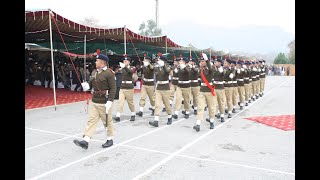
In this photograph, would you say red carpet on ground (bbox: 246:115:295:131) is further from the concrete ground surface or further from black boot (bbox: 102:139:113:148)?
black boot (bbox: 102:139:113:148)

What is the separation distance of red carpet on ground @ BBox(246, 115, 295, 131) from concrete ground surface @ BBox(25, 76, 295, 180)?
351 millimetres

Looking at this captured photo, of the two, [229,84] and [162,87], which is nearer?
[162,87]

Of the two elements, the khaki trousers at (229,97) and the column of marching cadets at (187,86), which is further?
the khaki trousers at (229,97)

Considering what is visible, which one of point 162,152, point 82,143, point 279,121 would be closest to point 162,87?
point 162,152

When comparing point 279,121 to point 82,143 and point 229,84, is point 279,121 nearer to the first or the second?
point 229,84

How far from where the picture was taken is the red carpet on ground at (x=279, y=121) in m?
7.97

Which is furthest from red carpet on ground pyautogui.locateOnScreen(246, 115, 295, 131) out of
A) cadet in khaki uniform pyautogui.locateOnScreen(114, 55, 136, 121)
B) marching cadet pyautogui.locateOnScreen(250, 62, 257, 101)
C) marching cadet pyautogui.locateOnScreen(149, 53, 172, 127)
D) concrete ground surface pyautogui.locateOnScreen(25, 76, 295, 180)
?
marching cadet pyautogui.locateOnScreen(250, 62, 257, 101)

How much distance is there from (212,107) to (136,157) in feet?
10.1

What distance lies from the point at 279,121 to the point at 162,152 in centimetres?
455

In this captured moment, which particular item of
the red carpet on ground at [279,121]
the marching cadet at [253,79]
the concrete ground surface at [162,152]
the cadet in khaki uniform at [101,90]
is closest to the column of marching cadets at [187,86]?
the concrete ground surface at [162,152]

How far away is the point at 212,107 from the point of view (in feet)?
25.3

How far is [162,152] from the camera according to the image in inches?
218

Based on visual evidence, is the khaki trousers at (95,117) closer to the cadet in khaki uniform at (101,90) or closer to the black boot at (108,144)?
the cadet in khaki uniform at (101,90)

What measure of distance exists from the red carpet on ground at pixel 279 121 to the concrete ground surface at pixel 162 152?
1.15ft
